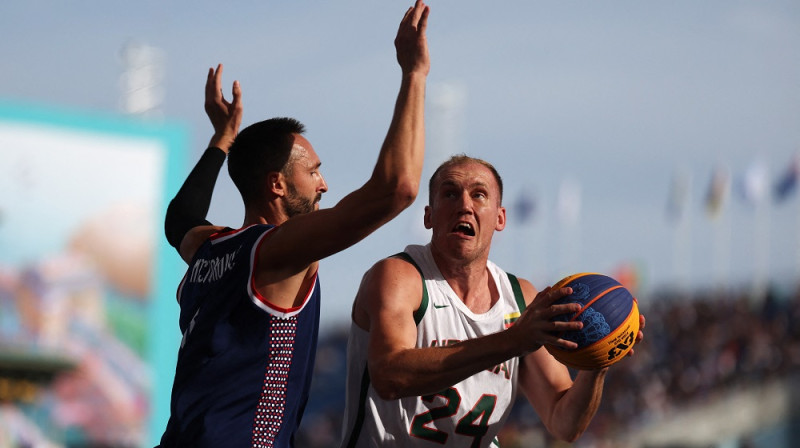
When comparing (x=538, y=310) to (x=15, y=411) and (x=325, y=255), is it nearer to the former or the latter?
(x=325, y=255)

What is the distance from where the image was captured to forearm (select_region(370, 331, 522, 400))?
15.2 ft

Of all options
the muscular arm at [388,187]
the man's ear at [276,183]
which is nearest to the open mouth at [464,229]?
the man's ear at [276,183]

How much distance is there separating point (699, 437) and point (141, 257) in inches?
629

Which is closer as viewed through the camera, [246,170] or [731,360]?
[246,170]

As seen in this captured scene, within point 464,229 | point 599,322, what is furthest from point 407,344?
point 599,322

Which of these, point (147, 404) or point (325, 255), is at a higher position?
point (325, 255)

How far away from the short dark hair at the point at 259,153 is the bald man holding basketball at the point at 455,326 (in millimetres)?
938

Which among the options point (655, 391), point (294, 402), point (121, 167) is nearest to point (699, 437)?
point (655, 391)

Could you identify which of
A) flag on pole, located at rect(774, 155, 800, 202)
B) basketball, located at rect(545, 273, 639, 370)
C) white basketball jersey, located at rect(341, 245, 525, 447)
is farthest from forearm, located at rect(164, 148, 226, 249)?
flag on pole, located at rect(774, 155, 800, 202)

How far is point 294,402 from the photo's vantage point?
4816 millimetres

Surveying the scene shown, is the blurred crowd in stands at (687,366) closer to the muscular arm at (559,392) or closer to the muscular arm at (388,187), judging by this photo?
the muscular arm at (559,392)

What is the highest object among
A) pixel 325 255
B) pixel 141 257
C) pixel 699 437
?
pixel 325 255

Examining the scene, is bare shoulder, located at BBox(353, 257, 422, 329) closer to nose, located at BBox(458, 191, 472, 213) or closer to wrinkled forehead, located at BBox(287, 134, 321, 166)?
nose, located at BBox(458, 191, 472, 213)

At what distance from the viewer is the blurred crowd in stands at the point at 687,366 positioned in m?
28.9
